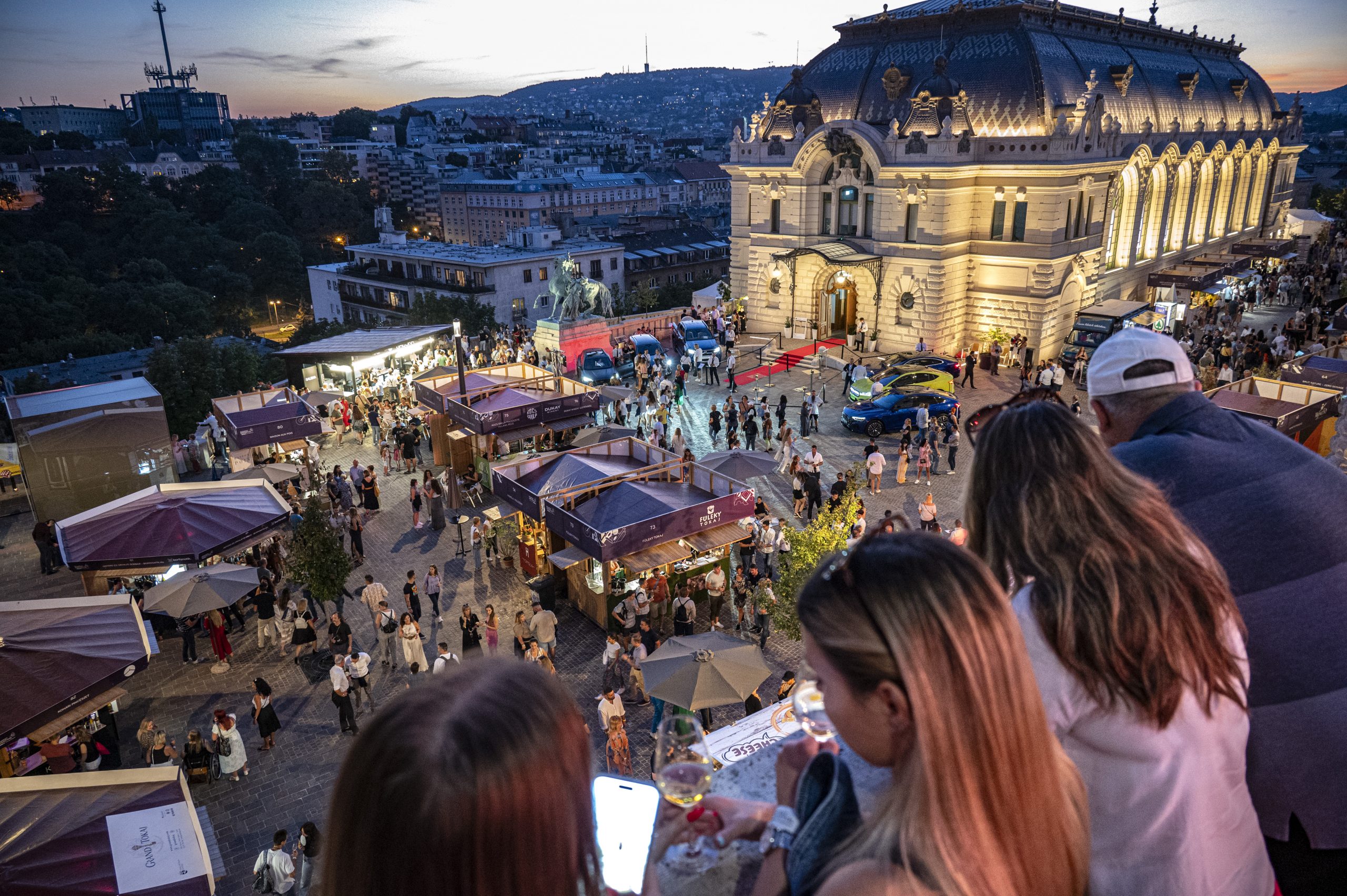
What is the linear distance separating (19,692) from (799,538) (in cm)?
1246

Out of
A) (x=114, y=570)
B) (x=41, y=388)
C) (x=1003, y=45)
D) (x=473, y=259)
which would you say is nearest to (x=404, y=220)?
(x=473, y=259)

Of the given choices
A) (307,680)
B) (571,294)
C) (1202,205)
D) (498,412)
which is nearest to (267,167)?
(571,294)

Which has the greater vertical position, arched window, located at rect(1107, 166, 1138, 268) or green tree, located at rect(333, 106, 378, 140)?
green tree, located at rect(333, 106, 378, 140)

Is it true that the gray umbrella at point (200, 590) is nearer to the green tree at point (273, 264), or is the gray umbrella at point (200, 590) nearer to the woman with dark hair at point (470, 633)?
the woman with dark hair at point (470, 633)

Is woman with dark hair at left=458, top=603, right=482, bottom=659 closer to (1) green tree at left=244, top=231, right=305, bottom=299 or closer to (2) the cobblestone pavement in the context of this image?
(2) the cobblestone pavement

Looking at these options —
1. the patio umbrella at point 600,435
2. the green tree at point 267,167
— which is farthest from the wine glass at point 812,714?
the green tree at point 267,167

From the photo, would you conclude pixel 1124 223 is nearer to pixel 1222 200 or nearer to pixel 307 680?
pixel 1222 200

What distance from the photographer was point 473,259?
6350 cm

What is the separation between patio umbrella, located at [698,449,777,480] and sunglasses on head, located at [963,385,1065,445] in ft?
56.5

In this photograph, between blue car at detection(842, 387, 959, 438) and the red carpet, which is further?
the red carpet

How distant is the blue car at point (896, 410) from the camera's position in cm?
2842

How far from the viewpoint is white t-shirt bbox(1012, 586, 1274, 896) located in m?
2.58

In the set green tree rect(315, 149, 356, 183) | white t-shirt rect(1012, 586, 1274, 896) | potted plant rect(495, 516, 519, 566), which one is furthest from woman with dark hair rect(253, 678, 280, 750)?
green tree rect(315, 149, 356, 183)

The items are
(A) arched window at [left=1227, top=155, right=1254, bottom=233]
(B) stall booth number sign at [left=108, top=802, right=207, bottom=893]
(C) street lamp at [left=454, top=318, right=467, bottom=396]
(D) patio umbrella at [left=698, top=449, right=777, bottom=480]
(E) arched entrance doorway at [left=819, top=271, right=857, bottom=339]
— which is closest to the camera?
(B) stall booth number sign at [left=108, top=802, right=207, bottom=893]
